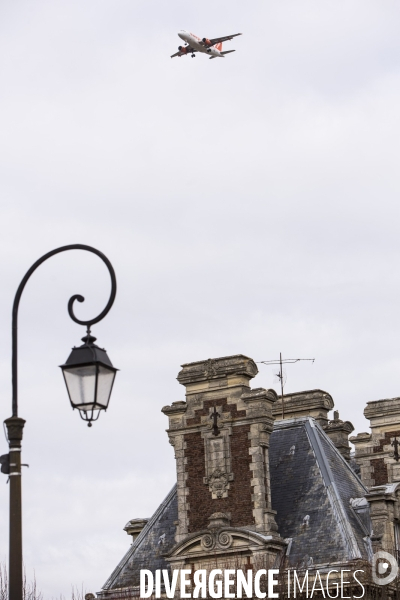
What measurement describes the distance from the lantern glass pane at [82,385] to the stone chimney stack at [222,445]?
2321cm

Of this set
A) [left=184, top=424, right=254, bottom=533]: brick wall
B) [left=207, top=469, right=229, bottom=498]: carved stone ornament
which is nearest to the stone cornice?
[left=184, top=424, right=254, bottom=533]: brick wall

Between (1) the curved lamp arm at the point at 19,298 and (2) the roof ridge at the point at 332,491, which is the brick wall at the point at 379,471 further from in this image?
(1) the curved lamp arm at the point at 19,298

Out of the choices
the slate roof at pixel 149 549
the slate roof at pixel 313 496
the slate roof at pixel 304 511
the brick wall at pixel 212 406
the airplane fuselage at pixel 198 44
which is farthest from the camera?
the airplane fuselage at pixel 198 44

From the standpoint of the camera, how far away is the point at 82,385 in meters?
16.9

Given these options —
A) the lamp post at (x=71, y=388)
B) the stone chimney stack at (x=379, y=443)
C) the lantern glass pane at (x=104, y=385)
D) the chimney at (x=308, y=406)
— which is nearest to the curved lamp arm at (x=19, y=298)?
the lamp post at (x=71, y=388)

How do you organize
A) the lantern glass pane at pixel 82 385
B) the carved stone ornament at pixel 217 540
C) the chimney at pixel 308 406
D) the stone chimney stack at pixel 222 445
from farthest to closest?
1. the chimney at pixel 308 406
2. the stone chimney stack at pixel 222 445
3. the carved stone ornament at pixel 217 540
4. the lantern glass pane at pixel 82 385

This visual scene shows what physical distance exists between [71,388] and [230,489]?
23.7m

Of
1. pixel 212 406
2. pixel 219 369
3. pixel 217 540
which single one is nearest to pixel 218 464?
pixel 212 406

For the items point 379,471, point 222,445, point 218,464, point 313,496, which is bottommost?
point 313,496

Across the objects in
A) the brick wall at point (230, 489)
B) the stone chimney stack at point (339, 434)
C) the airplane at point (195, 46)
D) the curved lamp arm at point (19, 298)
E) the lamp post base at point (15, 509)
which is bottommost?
the lamp post base at point (15, 509)

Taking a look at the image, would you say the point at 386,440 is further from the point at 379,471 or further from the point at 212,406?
the point at 212,406

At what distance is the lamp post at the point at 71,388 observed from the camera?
1684cm

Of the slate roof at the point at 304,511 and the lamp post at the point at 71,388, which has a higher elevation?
the slate roof at the point at 304,511

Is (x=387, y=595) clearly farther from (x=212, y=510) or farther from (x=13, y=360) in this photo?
(x=13, y=360)
